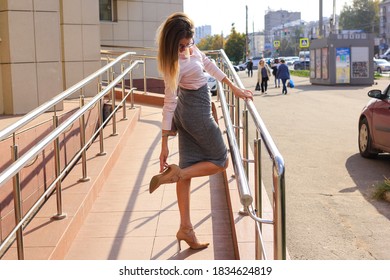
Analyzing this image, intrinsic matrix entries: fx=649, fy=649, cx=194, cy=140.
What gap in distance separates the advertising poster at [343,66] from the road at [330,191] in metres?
14.5

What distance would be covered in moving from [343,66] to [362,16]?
81.2 metres

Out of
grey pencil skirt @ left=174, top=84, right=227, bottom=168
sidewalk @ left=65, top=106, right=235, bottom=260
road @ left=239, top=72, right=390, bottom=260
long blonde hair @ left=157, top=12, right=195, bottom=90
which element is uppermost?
long blonde hair @ left=157, top=12, right=195, bottom=90

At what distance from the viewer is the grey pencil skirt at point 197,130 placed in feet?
14.3

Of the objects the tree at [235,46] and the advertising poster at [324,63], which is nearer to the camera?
the advertising poster at [324,63]

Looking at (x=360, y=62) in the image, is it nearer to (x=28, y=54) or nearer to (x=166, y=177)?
(x=28, y=54)

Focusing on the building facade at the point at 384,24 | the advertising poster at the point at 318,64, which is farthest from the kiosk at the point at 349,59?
the building facade at the point at 384,24

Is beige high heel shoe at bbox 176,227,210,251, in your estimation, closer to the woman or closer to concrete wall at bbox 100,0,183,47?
the woman

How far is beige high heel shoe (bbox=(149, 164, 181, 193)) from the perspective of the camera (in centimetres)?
427

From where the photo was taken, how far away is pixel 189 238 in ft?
→ 15.1

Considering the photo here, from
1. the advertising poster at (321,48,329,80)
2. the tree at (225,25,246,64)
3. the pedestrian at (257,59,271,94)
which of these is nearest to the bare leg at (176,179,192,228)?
the pedestrian at (257,59,271,94)

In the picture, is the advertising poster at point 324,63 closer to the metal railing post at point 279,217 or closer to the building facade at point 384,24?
the metal railing post at point 279,217

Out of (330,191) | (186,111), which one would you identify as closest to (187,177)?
(186,111)

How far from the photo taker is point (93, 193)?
598 centimetres

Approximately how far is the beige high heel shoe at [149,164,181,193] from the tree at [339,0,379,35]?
106336mm
